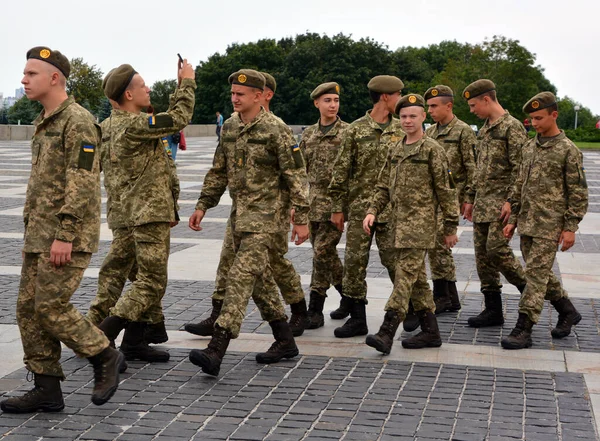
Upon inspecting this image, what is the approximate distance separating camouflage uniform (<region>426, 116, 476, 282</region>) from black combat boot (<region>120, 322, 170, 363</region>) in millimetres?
2984

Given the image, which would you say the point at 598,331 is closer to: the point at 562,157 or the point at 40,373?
the point at 562,157

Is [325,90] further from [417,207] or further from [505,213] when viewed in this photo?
[505,213]

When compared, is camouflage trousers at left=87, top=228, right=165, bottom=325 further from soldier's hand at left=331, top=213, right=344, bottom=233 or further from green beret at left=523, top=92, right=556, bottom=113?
green beret at left=523, top=92, right=556, bottom=113

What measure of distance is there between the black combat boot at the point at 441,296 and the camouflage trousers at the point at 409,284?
1203 mm

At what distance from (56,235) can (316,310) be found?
125 inches

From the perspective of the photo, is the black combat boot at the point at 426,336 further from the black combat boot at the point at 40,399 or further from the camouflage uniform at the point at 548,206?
the black combat boot at the point at 40,399

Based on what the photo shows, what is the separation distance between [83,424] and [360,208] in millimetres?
3279

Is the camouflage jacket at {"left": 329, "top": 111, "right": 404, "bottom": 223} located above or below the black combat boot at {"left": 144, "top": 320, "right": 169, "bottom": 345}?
above

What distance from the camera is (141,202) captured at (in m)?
6.77

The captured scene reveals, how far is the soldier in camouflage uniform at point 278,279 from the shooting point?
23.4ft

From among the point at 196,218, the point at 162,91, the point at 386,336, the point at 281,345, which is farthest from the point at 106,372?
the point at 162,91

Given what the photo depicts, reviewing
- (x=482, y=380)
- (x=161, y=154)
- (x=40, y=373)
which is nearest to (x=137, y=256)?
(x=161, y=154)

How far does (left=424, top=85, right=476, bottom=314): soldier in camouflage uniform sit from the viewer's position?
882 cm

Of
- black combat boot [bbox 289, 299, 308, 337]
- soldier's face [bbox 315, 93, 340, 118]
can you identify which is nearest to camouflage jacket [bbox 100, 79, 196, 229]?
black combat boot [bbox 289, 299, 308, 337]
